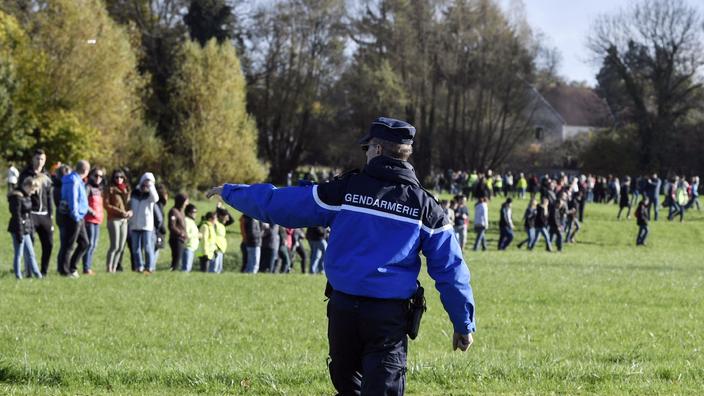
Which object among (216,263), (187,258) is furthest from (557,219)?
(187,258)

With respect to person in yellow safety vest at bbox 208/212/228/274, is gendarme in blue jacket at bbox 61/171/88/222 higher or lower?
higher

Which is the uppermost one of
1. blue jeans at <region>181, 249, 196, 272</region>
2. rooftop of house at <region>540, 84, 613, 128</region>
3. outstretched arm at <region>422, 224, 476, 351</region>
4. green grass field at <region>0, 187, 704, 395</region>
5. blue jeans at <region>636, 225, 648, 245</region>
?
rooftop of house at <region>540, 84, 613, 128</region>

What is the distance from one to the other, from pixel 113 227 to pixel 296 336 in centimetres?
760

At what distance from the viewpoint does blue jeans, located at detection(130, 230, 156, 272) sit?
735 inches

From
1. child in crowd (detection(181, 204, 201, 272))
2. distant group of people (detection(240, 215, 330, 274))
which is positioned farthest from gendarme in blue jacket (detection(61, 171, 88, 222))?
distant group of people (detection(240, 215, 330, 274))

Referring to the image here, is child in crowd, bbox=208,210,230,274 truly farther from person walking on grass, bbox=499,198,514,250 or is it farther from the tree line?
the tree line

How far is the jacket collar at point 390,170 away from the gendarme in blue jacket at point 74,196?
11443mm

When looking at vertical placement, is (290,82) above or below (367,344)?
above

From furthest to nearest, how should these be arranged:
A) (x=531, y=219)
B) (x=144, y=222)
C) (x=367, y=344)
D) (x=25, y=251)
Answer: (x=531, y=219) → (x=144, y=222) → (x=25, y=251) → (x=367, y=344)

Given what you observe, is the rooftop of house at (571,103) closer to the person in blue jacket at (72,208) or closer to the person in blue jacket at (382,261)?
the person in blue jacket at (72,208)

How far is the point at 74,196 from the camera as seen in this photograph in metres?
16.0

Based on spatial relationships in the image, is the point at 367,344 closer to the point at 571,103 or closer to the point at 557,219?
the point at 557,219

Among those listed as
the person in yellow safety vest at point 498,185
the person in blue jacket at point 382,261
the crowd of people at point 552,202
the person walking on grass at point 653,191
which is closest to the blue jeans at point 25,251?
the crowd of people at point 552,202

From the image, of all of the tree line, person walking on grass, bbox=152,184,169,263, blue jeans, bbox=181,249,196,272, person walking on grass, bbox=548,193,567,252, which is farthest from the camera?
the tree line
